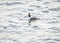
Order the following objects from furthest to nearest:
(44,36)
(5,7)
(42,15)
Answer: (5,7), (42,15), (44,36)

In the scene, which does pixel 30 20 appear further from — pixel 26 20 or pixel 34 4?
pixel 34 4

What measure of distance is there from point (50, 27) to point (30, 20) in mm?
553

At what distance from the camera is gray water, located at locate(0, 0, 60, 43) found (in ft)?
17.6

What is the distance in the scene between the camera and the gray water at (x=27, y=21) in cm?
537

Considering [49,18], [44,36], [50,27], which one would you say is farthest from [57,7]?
[44,36]

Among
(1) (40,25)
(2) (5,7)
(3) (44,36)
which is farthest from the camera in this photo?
(2) (5,7)

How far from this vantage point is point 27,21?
6.01 m

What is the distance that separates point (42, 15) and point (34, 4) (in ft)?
2.23

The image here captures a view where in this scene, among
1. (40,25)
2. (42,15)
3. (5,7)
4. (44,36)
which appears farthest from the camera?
(5,7)

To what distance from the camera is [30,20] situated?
6055 mm

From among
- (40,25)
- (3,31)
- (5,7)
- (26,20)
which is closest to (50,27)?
(40,25)

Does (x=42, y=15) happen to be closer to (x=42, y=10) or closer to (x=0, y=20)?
(x=42, y=10)

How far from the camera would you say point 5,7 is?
6832 mm

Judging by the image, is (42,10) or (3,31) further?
(42,10)
